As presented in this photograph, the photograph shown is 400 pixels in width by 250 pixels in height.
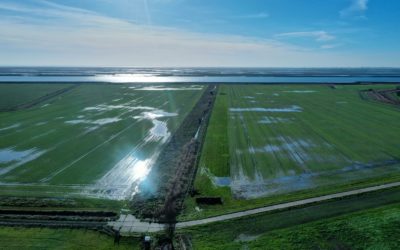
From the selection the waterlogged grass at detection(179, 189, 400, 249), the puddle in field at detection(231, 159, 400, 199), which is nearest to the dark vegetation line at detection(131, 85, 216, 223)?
the waterlogged grass at detection(179, 189, 400, 249)

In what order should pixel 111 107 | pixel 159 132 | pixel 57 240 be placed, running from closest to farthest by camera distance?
pixel 57 240 < pixel 159 132 < pixel 111 107

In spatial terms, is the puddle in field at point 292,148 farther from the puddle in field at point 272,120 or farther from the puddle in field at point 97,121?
the puddle in field at point 97,121

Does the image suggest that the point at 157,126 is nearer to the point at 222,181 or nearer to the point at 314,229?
the point at 222,181

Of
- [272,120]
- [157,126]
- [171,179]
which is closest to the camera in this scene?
[171,179]

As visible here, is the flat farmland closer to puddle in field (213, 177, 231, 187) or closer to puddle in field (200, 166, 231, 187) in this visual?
puddle in field (200, 166, 231, 187)

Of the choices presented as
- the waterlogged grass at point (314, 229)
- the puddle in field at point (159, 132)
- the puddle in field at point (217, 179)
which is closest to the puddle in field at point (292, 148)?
the puddle in field at point (217, 179)

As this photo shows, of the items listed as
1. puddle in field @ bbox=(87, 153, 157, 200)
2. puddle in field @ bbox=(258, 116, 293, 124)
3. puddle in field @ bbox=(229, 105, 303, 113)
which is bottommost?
puddle in field @ bbox=(87, 153, 157, 200)

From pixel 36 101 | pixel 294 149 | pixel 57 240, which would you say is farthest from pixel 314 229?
pixel 36 101
